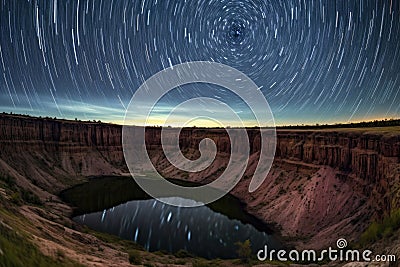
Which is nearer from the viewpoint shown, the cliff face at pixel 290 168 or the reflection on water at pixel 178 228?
the cliff face at pixel 290 168

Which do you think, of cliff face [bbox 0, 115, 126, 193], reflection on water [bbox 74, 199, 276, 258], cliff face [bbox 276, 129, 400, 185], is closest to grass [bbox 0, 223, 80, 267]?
reflection on water [bbox 74, 199, 276, 258]

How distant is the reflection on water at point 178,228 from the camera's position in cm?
2564

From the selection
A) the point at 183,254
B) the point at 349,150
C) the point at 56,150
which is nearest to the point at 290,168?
the point at 349,150

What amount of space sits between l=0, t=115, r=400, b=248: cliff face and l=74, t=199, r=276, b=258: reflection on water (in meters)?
4.77

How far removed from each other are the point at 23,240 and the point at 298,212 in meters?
28.1

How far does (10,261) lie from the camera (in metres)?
6.81

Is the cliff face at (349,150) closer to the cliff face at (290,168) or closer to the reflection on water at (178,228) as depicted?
the cliff face at (290,168)

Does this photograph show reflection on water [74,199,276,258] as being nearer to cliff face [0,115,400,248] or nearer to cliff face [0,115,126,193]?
cliff face [0,115,400,248]

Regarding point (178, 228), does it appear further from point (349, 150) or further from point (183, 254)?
point (349, 150)

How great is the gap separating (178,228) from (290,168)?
849 inches

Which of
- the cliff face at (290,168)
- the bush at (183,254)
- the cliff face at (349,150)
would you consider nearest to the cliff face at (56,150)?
the cliff face at (290,168)

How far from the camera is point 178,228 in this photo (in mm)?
31719

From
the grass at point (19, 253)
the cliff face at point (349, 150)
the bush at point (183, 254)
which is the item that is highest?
Result: the cliff face at point (349, 150)

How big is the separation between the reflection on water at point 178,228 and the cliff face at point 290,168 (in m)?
4.77
